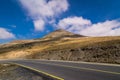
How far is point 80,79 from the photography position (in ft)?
45.6

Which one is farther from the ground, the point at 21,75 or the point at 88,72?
the point at 88,72

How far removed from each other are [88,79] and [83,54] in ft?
103

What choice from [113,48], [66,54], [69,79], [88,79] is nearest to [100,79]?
[88,79]

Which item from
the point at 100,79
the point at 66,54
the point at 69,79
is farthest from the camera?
the point at 66,54

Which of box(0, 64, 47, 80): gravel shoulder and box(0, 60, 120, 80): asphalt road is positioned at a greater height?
box(0, 60, 120, 80): asphalt road

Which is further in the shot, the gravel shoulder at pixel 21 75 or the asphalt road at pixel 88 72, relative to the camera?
the gravel shoulder at pixel 21 75

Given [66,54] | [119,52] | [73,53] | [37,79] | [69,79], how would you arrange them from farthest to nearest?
1. [66,54]
2. [73,53]
3. [119,52]
4. [37,79]
5. [69,79]

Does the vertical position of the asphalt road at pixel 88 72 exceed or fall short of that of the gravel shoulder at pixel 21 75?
it exceeds it

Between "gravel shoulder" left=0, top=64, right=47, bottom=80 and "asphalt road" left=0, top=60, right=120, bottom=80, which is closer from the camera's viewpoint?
"asphalt road" left=0, top=60, right=120, bottom=80

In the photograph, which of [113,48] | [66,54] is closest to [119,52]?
[113,48]

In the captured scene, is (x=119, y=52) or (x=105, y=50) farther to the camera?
(x=105, y=50)

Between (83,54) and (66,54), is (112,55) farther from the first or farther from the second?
(66,54)

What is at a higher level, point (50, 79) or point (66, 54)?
point (66, 54)

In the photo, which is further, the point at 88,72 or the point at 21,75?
the point at 21,75
